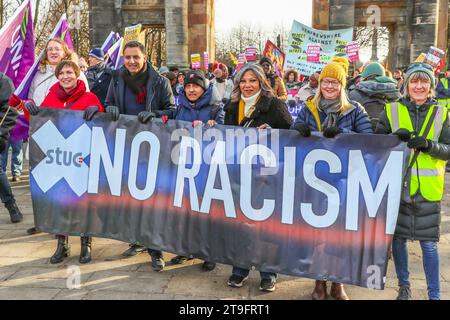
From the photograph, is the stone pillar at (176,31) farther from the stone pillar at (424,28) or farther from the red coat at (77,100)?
the red coat at (77,100)

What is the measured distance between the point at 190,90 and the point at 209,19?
63.1 ft

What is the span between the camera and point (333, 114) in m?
4.20

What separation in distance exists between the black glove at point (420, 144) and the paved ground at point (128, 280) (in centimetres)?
146

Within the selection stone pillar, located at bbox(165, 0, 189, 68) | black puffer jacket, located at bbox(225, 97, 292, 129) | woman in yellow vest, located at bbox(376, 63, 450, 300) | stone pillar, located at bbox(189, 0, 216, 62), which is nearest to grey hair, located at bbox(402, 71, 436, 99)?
woman in yellow vest, located at bbox(376, 63, 450, 300)

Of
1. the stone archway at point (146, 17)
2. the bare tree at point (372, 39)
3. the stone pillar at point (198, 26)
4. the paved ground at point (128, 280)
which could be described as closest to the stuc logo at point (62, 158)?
the paved ground at point (128, 280)

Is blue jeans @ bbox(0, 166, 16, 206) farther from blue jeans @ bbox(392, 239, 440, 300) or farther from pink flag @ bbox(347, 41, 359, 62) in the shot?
pink flag @ bbox(347, 41, 359, 62)

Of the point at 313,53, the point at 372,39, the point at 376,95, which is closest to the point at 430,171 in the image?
the point at 376,95

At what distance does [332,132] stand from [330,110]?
0.29 meters

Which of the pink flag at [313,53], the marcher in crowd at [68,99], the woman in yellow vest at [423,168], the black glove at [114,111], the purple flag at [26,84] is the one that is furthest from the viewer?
the pink flag at [313,53]

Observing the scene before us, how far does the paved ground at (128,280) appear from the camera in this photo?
4332 mm

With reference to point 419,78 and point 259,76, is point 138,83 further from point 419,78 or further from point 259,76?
point 419,78

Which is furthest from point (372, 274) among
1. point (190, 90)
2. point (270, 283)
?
point (190, 90)

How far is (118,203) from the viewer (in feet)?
16.0
